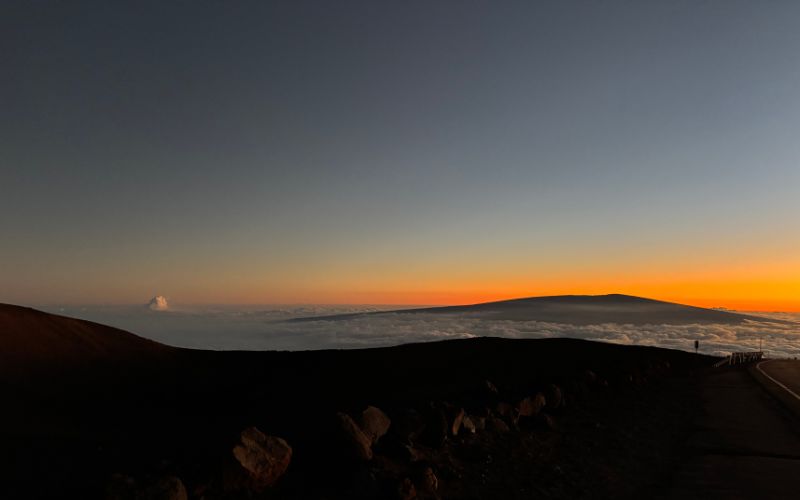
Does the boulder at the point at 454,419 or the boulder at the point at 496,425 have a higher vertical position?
the boulder at the point at 454,419

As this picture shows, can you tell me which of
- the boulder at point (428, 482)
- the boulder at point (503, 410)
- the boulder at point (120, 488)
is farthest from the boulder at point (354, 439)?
the boulder at point (503, 410)

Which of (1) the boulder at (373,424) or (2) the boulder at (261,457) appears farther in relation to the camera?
(1) the boulder at (373,424)

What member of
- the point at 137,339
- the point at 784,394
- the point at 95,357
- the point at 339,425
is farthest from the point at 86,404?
the point at 784,394

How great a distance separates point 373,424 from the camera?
381 inches

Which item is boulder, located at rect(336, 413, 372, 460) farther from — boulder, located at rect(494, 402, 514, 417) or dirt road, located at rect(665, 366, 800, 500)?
boulder, located at rect(494, 402, 514, 417)

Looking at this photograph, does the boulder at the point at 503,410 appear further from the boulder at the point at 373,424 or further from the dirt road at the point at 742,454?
the boulder at the point at 373,424

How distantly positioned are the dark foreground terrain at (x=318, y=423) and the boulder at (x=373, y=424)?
0.03m

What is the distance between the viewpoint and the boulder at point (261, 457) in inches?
291

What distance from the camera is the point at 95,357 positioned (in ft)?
98.5

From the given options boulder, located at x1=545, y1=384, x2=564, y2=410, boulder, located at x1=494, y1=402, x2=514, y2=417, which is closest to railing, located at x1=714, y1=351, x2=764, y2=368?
boulder, located at x1=545, y1=384, x2=564, y2=410

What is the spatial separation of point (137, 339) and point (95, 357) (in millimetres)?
5241

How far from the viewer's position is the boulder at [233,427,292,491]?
7.39 meters

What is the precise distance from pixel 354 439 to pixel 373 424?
1.06m

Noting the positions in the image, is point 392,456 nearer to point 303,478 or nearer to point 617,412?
point 303,478
